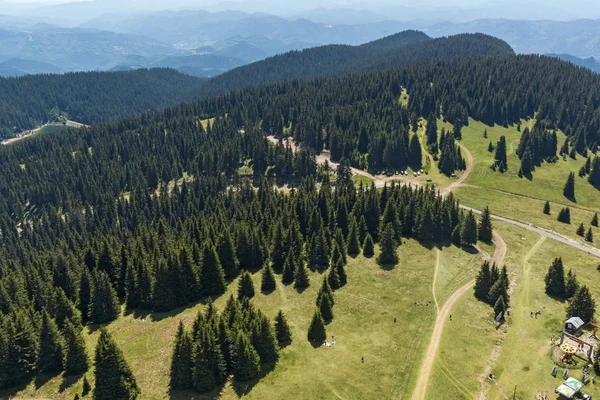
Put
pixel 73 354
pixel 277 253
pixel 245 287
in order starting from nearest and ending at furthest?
pixel 73 354 → pixel 245 287 → pixel 277 253

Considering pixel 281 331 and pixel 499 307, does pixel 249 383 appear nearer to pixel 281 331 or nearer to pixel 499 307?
pixel 281 331

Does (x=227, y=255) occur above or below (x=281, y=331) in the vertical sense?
Result: above

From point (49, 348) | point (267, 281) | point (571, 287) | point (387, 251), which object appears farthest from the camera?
point (387, 251)

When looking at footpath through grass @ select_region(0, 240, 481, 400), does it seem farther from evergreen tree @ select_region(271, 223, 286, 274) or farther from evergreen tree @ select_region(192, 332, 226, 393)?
evergreen tree @ select_region(271, 223, 286, 274)


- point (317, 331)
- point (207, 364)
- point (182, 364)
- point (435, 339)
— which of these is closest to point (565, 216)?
point (435, 339)

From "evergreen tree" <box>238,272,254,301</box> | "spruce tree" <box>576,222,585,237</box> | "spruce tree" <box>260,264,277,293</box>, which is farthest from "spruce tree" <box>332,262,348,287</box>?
"spruce tree" <box>576,222,585,237</box>

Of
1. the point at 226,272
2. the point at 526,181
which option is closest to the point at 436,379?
the point at 226,272
